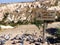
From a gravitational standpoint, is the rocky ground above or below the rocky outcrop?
below

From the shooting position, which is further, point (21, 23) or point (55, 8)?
point (55, 8)

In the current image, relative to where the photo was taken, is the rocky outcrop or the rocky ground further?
the rocky outcrop

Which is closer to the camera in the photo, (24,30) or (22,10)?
(24,30)

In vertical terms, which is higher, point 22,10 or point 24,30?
point 22,10

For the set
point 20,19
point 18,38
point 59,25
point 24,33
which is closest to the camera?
point 18,38

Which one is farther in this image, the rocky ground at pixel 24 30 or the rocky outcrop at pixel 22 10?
the rocky outcrop at pixel 22 10

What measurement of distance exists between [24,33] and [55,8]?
5275 mm

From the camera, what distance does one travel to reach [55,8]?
2147cm

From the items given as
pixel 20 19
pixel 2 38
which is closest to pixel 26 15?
pixel 20 19

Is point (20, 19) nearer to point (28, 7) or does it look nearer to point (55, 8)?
point (28, 7)

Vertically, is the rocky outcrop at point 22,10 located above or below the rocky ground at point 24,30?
above

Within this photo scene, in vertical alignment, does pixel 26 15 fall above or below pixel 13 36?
above

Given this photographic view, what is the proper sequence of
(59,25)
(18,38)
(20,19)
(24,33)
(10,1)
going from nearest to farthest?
→ (18,38) < (24,33) < (59,25) < (20,19) < (10,1)

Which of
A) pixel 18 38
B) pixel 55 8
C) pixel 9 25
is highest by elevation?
pixel 55 8
